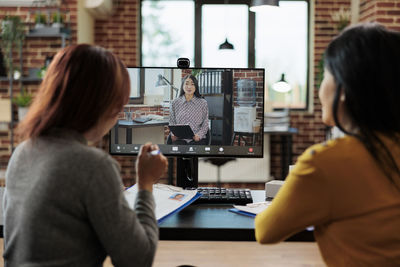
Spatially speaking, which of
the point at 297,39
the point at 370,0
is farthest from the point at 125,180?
the point at 370,0

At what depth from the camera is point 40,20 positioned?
4383 mm

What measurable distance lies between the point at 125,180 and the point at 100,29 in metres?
1.87

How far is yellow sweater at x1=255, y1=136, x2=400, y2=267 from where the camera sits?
0.82 meters

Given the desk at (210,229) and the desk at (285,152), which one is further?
the desk at (285,152)

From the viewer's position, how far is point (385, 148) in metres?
0.84

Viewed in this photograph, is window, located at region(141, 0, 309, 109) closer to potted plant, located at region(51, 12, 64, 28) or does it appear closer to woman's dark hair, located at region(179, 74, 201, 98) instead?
potted plant, located at region(51, 12, 64, 28)

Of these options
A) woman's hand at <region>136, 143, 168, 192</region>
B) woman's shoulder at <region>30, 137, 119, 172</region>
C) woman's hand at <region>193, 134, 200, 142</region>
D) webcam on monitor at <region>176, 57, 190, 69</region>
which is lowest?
woman's hand at <region>136, 143, 168, 192</region>

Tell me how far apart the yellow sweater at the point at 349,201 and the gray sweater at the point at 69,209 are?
0.34 metres

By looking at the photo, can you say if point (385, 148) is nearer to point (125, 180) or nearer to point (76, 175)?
point (76, 175)

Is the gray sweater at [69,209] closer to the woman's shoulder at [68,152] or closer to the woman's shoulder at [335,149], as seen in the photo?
the woman's shoulder at [68,152]

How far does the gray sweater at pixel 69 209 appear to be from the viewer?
2.79 feet

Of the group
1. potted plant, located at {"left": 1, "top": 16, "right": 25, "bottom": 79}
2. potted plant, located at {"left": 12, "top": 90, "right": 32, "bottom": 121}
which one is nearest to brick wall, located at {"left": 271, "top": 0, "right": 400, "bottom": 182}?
potted plant, located at {"left": 12, "top": 90, "right": 32, "bottom": 121}

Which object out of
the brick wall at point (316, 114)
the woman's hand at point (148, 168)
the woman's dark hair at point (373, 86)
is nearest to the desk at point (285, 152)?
the brick wall at point (316, 114)

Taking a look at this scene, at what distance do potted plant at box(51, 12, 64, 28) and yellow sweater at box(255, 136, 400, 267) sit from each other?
4.01m
